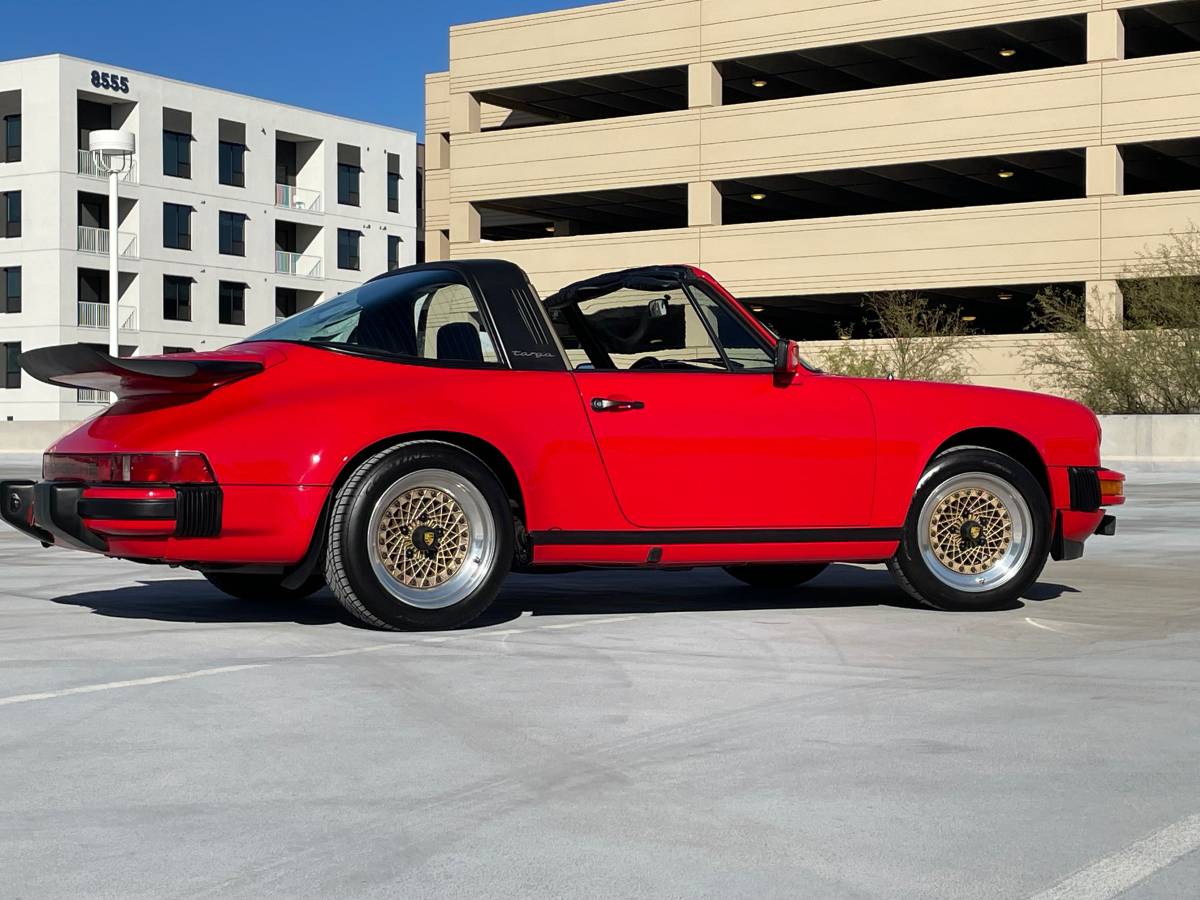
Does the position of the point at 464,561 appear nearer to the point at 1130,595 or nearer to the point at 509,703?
the point at 509,703

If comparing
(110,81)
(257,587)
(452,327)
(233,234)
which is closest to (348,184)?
(233,234)

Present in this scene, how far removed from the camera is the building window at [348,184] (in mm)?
73688

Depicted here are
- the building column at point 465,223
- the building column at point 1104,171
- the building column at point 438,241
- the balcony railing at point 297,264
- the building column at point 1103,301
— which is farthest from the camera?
the balcony railing at point 297,264

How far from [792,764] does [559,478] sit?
2.95 metres

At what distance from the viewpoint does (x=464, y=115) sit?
168 feet

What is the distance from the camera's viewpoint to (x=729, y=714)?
5402 millimetres

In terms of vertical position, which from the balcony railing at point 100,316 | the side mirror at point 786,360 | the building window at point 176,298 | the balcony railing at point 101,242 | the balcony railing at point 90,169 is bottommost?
the side mirror at point 786,360

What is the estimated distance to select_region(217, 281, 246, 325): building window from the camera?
224 feet

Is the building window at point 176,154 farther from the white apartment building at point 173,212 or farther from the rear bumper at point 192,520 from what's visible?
the rear bumper at point 192,520

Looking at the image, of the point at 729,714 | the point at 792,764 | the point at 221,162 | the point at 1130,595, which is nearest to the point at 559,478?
the point at 729,714

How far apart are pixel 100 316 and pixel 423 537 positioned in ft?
191

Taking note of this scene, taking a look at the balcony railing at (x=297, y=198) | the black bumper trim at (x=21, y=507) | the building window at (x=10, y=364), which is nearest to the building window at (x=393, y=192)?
the balcony railing at (x=297, y=198)

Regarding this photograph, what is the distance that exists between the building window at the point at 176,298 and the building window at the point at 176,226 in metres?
1.32

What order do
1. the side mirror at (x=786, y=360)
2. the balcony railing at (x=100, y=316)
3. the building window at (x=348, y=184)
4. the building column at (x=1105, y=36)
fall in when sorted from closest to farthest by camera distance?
the side mirror at (x=786, y=360) < the building column at (x=1105, y=36) < the balcony railing at (x=100, y=316) < the building window at (x=348, y=184)
